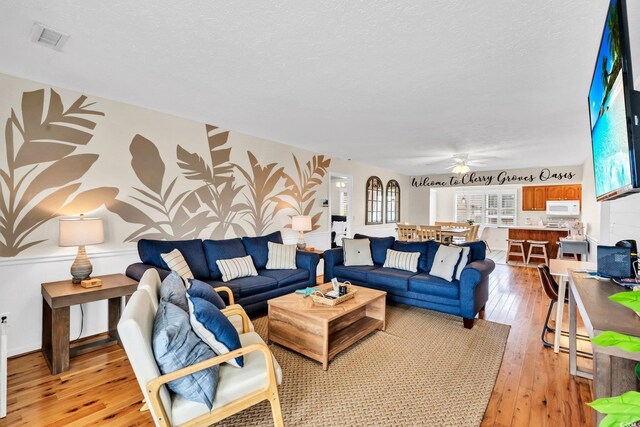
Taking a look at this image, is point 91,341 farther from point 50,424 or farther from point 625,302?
point 625,302

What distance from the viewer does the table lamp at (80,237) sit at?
8.79 feet

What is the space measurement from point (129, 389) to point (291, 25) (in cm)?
287

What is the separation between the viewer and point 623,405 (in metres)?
0.57

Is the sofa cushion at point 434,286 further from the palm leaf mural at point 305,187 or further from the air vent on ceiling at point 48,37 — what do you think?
the air vent on ceiling at point 48,37

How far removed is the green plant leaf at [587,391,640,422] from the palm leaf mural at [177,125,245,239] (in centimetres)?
413

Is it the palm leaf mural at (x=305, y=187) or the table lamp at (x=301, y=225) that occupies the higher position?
the palm leaf mural at (x=305, y=187)

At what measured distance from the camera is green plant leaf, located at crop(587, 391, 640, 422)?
551 millimetres

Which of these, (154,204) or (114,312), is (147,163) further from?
(114,312)

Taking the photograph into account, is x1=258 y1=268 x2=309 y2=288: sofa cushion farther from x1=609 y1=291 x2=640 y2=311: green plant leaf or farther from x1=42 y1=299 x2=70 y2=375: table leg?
x1=609 y1=291 x2=640 y2=311: green plant leaf

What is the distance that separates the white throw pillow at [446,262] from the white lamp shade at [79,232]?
12.3 feet

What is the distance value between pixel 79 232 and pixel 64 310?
681 millimetres

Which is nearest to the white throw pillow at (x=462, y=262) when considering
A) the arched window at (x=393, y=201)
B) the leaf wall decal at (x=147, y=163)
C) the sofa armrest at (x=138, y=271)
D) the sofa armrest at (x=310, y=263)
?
the sofa armrest at (x=310, y=263)

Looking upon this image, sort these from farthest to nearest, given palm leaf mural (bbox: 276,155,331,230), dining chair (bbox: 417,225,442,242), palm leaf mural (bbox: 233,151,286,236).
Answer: dining chair (bbox: 417,225,442,242) → palm leaf mural (bbox: 276,155,331,230) → palm leaf mural (bbox: 233,151,286,236)

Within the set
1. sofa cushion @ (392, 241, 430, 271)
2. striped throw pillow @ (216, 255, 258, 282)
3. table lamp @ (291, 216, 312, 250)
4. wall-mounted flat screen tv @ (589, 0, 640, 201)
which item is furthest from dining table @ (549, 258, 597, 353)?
table lamp @ (291, 216, 312, 250)
